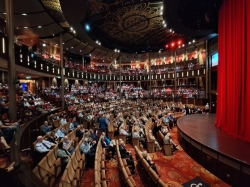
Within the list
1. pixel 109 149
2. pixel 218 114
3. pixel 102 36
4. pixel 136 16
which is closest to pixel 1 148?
pixel 109 149

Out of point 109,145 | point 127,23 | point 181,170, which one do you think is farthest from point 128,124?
point 127,23

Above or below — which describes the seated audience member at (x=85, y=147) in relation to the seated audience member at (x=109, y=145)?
above

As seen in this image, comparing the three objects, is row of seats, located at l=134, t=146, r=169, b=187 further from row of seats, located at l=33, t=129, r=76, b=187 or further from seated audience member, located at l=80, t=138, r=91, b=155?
row of seats, located at l=33, t=129, r=76, b=187

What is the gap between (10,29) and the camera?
18.1ft

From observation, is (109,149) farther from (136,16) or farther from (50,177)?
(136,16)

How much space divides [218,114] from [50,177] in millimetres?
6212

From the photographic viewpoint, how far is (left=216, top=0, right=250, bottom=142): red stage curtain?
4984 millimetres

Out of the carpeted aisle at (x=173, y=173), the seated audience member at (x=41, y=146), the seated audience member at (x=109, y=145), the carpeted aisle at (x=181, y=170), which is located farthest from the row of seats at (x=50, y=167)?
the carpeted aisle at (x=181, y=170)

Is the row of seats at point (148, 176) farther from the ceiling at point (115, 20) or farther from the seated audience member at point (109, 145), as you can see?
the ceiling at point (115, 20)

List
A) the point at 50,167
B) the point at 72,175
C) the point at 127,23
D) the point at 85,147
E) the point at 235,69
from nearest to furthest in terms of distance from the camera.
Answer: the point at 72,175
the point at 50,167
the point at 85,147
the point at 235,69
the point at 127,23

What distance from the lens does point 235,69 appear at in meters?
5.41

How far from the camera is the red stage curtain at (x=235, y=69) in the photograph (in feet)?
16.4

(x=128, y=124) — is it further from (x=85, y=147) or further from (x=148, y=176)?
(x=148, y=176)

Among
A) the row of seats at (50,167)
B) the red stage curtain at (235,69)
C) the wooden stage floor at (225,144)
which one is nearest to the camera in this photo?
the row of seats at (50,167)
